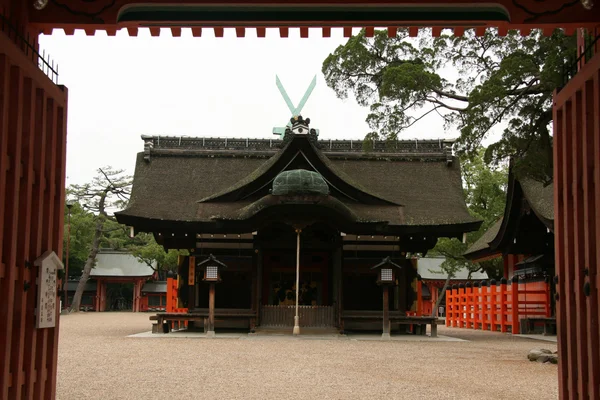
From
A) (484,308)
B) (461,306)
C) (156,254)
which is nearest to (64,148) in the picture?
(484,308)

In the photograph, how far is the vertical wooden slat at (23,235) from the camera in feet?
17.9

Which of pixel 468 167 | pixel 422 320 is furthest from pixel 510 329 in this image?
pixel 468 167

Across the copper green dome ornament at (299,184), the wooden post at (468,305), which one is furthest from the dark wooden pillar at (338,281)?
the wooden post at (468,305)

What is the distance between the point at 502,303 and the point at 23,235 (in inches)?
720

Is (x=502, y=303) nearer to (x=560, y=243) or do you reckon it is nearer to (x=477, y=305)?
(x=477, y=305)

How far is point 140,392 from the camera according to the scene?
861 cm

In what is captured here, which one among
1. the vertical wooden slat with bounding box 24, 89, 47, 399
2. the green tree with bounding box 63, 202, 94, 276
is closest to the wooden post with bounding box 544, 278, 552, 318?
the vertical wooden slat with bounding box 24, 89, 47, 399

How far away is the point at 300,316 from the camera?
19969 millimetres

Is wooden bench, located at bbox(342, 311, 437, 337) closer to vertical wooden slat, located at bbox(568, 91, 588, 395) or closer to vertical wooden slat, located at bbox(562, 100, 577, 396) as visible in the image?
vertical wooden slat, located at bbox(562, 100, 577, 396)

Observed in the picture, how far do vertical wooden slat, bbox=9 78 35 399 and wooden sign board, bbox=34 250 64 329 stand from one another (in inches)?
5.0

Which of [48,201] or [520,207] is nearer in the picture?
[48,201]

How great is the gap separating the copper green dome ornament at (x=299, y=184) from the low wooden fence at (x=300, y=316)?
3398 mm

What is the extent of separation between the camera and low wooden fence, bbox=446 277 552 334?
20.5 m

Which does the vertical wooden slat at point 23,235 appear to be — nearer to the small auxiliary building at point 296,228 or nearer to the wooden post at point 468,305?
the small auxiliary building at point 296,228
